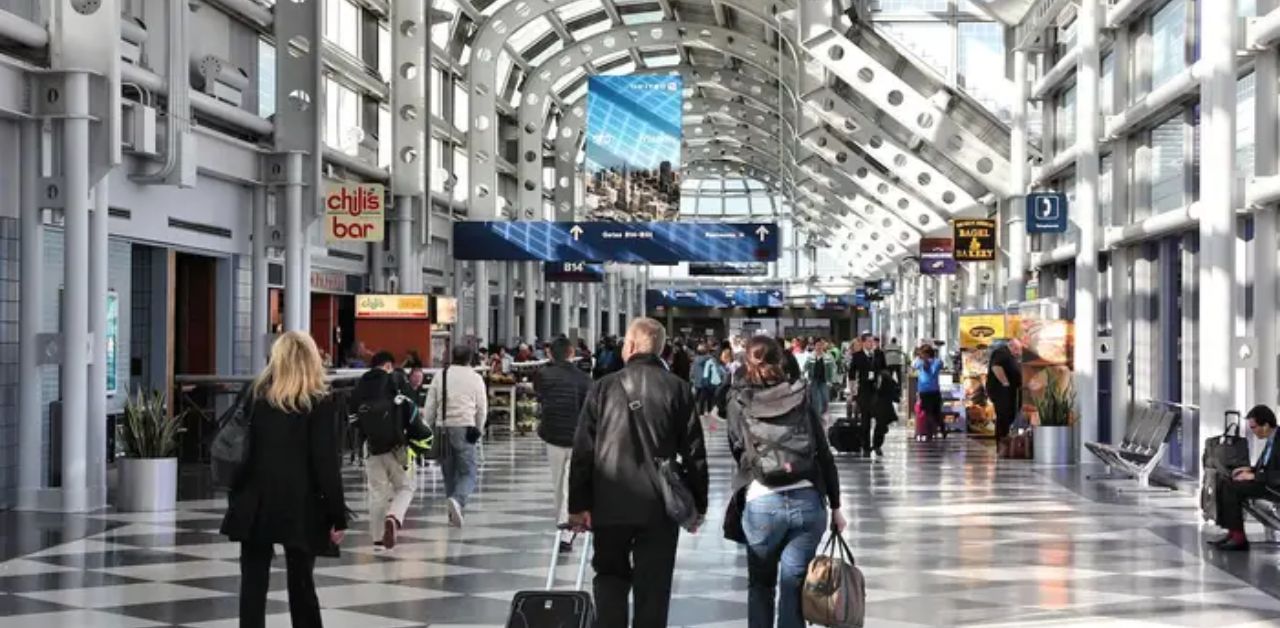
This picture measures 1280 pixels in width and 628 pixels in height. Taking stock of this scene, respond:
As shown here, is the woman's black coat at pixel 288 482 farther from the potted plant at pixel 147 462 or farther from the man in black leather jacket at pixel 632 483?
the potted plant at pixel 147 462

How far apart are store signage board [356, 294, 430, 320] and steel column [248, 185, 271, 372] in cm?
434

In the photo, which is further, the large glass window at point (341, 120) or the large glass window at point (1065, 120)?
the large glass window at point (341, 120)

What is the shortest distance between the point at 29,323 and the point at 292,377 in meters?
8.75

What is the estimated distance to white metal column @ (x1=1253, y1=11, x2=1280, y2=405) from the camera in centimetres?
1500

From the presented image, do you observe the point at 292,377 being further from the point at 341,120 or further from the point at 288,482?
the point at 341,120

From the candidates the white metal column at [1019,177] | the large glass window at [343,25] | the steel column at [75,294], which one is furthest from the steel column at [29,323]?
the white metal column at [1019,177]

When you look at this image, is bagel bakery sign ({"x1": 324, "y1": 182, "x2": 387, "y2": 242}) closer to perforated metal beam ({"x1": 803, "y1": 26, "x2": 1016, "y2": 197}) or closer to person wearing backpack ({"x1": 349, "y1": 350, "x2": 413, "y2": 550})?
perforated metal beam ({"x1": 803, "y1": 26, "x2": 1016, "y2": 197})

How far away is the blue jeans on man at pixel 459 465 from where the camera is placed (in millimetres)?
13719

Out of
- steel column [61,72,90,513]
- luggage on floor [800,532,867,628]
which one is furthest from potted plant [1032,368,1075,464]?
luggage on floor [800,532,867,628]

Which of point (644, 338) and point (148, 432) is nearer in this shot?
point (644, 338)

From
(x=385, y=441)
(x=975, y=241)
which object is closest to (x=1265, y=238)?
(x=385, y=441)

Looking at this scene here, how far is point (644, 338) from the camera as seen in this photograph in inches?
285

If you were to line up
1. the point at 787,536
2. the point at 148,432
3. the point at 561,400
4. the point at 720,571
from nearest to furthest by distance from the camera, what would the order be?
the point at 787,536
the point at 720,571
the point at 561,400
the point at 148,432

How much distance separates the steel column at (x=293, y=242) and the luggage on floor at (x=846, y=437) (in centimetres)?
685
